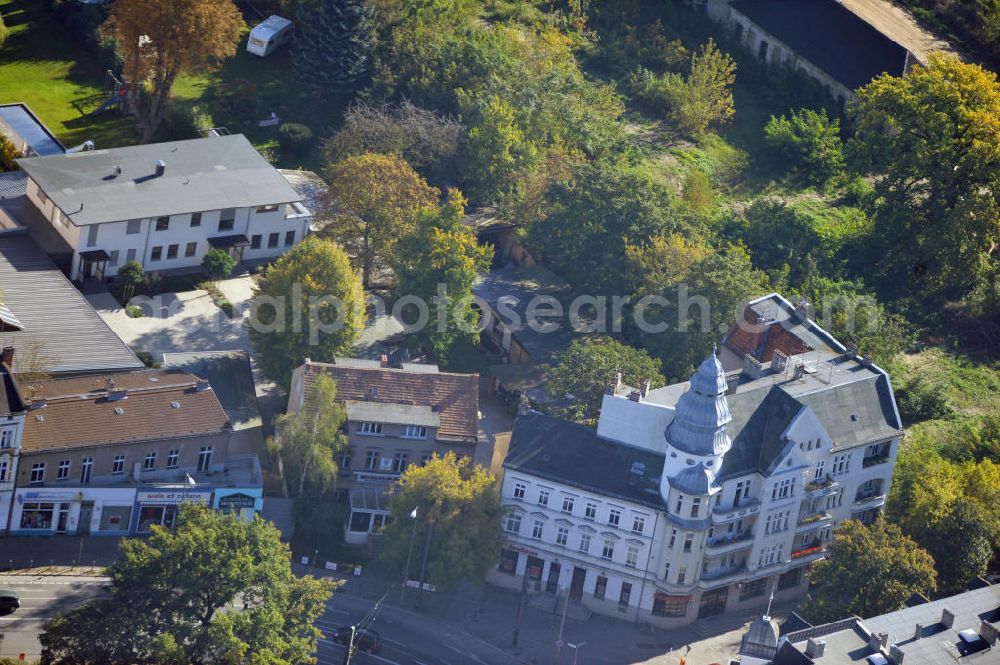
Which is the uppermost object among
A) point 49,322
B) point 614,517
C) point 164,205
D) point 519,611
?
point 164,205

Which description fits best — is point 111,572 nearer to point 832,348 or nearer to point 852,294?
point 832,348

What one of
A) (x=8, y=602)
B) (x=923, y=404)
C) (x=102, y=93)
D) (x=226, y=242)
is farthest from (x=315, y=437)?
(x=102, y=93)

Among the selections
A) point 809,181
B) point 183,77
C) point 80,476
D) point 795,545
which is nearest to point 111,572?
point 80,476

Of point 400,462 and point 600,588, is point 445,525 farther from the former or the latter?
point 600,588

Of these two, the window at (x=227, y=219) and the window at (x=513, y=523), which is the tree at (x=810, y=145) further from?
the window at (x=513, y=523)

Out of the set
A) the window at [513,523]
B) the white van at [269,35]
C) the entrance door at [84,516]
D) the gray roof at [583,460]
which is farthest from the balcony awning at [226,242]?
the window at [513,523]

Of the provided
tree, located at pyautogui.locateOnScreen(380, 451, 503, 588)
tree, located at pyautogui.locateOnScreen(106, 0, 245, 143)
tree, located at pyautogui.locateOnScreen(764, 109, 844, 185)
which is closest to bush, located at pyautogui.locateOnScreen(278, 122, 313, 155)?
tree, located at pyautogui.locateOnScreen(106, 0, 245, 143)
